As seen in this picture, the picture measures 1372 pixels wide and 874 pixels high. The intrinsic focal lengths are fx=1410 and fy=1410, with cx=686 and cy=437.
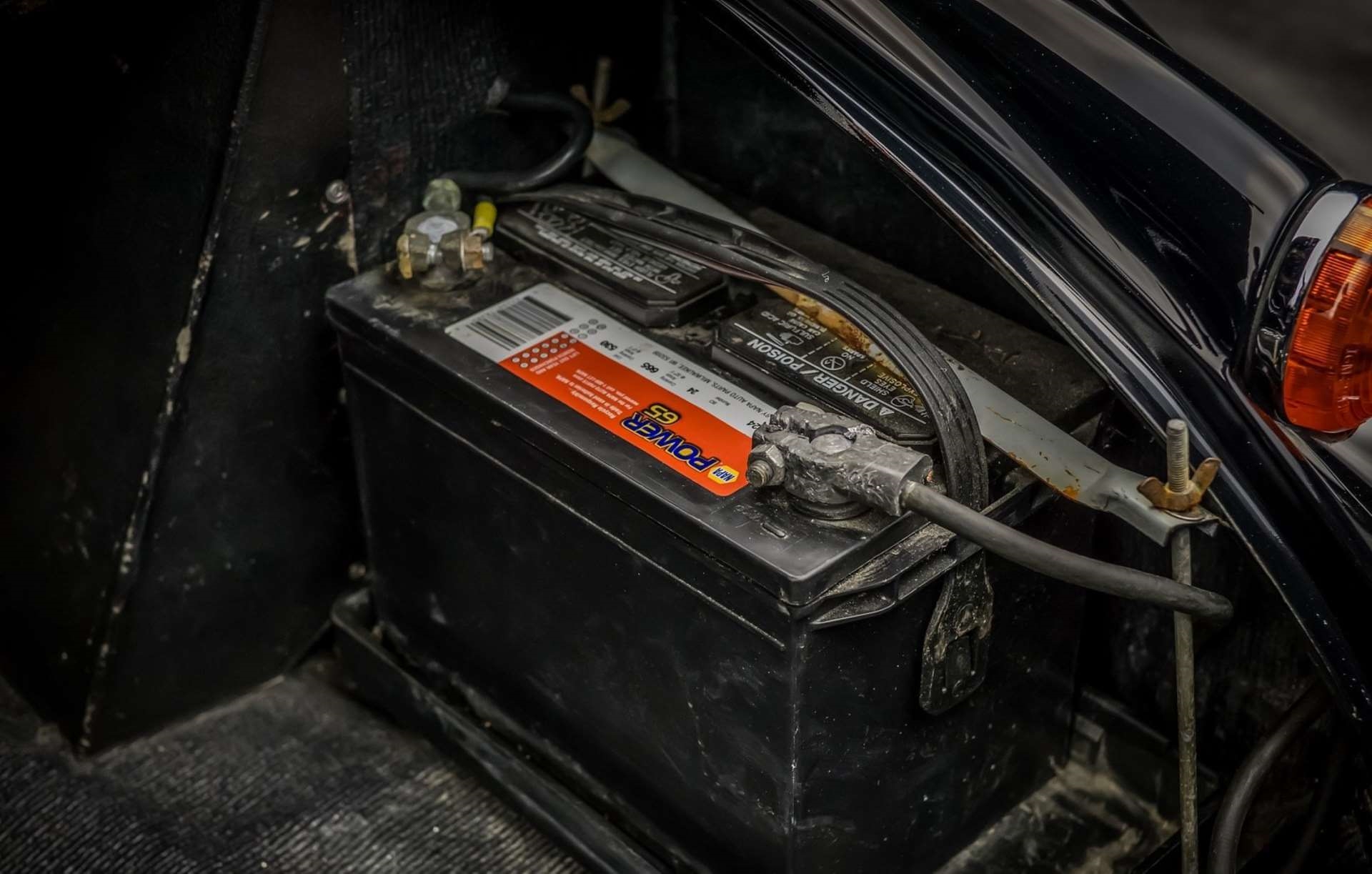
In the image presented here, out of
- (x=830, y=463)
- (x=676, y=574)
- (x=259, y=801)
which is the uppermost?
(x=830, y=463)

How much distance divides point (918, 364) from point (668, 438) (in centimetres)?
18

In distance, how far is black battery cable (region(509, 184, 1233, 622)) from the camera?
84 centimetres

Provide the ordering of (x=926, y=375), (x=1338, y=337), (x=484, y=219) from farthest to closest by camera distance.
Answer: (x=484, y=219) < (x=926, y=375) < (x=1338, y=337)

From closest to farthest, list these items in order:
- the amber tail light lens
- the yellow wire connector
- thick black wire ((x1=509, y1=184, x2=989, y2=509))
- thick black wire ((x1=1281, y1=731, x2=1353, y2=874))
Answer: the amber tail light lens
thick black wire ((x1=509, y1=184, x2=989, y2=509))
thick black wire ((x1=1281, y1=731, x2=1353, y2=874))
the yellow wire connector

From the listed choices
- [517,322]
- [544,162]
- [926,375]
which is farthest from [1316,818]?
[544,162]

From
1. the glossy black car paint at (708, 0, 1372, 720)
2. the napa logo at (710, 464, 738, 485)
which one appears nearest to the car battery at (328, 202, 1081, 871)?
the napa logo at (710, 464, 738, 485)

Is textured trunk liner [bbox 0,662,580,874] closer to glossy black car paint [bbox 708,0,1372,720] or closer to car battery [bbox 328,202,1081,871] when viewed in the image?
car battery [bbox 328,202,1081,871]

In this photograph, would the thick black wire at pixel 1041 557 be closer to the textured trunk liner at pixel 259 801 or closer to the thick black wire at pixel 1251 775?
the thick black wire at pixel 1251 775

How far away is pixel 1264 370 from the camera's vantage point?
2.78ft

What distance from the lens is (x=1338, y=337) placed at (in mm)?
797

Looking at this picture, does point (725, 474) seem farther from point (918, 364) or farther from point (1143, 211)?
point (1143, 211)

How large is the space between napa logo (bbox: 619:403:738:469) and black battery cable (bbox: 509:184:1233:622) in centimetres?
12

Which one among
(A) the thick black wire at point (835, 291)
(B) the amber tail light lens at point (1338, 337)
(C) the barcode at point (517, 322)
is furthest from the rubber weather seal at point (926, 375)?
(B) the amber tail light lens at point (1338, 337)

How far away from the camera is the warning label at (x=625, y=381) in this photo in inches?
38.9
